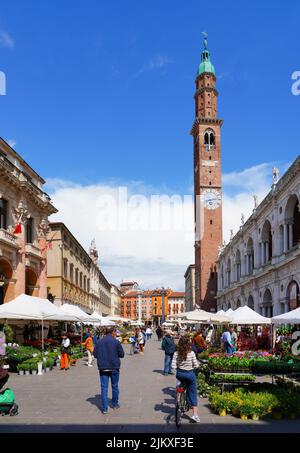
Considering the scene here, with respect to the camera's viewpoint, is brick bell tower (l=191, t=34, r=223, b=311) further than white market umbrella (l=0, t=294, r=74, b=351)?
Yes

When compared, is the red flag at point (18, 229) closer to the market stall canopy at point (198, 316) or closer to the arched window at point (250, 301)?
the market stall canopy at point (198, 316)

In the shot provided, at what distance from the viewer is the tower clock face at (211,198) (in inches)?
3246

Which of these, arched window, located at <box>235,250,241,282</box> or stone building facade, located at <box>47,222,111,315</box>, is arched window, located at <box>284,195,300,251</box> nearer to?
stone building facade, located at <box>47,222,111,315</box>

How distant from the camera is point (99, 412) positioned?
10.6 m

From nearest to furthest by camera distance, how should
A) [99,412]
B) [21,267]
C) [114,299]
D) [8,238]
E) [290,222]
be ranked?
1. [99,412]
2. [8,238]
3. [21,267]
4. [290,222]
5. [114,299]

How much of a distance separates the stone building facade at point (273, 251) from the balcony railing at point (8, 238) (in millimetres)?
18226

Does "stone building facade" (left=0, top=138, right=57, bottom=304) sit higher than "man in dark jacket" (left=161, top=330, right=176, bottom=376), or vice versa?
"stone building facade" (left=0, top=138, right=57, bottom=304)

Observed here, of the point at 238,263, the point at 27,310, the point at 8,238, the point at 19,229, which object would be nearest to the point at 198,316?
the point at 27,310

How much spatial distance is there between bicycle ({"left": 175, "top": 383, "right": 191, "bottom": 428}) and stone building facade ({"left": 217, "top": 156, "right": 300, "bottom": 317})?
23.0 m

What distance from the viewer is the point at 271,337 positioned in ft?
84.8

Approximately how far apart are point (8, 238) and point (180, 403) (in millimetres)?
24013

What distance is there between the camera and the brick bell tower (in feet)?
268

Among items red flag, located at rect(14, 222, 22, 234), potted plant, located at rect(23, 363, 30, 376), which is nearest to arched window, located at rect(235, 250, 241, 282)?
red flag, located at rect(14, 222, 22, 234)

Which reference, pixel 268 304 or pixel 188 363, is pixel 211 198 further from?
pixel 188 363
